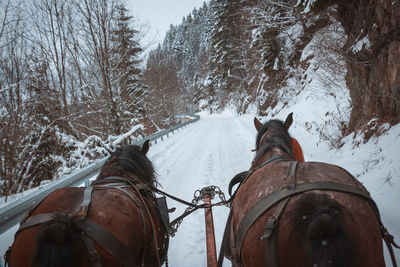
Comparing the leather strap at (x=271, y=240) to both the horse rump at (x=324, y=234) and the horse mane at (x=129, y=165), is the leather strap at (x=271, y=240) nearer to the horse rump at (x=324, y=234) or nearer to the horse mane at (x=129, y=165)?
the horse rump at (x=324, y=234)

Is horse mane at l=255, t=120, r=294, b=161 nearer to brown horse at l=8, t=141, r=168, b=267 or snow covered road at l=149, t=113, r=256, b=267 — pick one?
brown horse at l=8, t=141, r=168, b=267

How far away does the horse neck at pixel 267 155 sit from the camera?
81.6 inches

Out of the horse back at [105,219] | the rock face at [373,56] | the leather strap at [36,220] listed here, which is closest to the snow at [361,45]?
the rock face at [373,56]

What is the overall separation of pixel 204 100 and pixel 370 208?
4318 centimetres

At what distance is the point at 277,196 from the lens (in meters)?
1.34

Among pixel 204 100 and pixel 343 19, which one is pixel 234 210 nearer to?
pixel 343 19

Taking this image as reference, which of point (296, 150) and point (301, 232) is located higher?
point (296, 150)

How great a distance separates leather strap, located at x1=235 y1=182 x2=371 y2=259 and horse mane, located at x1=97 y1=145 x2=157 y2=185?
1.30m

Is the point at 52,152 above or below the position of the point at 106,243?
above

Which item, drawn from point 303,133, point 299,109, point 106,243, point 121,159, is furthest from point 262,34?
point 106,243

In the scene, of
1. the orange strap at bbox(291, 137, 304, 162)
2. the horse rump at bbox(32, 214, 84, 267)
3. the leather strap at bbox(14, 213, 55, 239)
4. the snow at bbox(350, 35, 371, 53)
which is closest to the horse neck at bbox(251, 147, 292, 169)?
the orange strap at bbox(291, 137, 304, 162)

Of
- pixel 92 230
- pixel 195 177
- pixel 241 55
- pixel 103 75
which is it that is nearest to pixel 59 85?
pixel 103 75

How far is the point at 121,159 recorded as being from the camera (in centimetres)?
229

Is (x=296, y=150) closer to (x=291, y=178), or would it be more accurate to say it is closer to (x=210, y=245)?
(x=291, y=178)
